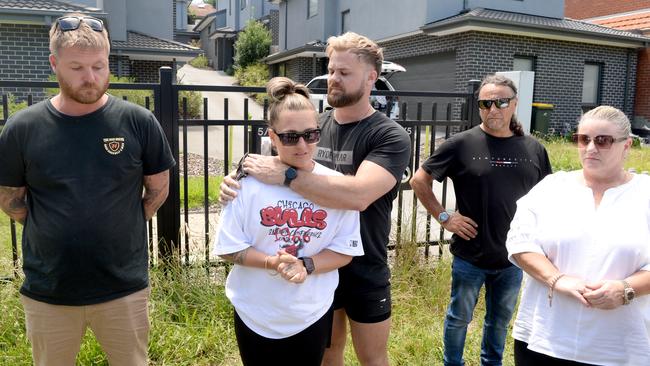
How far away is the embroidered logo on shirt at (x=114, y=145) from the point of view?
225 cm

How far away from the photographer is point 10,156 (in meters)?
2.21

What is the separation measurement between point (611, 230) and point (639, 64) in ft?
61.9

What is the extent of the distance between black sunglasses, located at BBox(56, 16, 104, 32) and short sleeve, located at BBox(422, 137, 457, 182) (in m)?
1.97

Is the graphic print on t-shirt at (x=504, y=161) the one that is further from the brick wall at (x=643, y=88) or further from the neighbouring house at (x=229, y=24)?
the neighbouring house at (x=229, y=24)

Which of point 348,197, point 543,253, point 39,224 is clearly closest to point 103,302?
point 39,224

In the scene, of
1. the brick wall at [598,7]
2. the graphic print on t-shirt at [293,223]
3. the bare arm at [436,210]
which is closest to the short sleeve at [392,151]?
the graphic print on t-shirt at [293,223]

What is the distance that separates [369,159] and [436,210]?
1.24m

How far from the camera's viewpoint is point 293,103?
6.81 ft

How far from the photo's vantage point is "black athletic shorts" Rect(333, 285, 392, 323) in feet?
8.11

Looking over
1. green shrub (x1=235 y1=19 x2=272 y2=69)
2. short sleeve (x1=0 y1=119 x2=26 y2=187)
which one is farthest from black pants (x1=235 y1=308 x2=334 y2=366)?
green shrub (x1=235 y1=19 x2=272 y2=69)

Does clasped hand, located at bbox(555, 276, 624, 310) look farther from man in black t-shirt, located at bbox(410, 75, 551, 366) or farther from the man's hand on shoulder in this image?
the man's hand on shoulder

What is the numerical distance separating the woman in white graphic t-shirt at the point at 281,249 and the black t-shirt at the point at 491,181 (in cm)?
127

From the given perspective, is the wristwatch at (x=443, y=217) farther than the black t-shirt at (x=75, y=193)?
Yes

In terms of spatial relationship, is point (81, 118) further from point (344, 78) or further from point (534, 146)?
point (534, 146)
